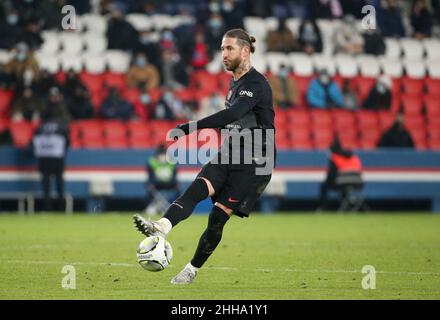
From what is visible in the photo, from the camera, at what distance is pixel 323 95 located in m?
25.3

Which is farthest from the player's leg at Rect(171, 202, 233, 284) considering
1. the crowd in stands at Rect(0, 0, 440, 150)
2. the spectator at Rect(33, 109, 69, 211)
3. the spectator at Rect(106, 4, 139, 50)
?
the spectator at Rect(106, 4, 139, 50)

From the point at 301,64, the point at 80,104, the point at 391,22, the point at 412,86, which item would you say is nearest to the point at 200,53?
the point at 301,64

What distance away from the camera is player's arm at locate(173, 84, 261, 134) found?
938 centimetres

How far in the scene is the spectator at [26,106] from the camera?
23.1 m

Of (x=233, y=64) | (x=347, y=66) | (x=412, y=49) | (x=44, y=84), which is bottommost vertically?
(x=233, y=64)

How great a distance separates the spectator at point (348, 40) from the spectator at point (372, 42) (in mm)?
165

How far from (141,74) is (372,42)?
21.3 feet

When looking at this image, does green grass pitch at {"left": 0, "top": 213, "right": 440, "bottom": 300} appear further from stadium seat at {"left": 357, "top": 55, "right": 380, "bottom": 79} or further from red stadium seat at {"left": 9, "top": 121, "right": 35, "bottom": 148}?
stadium seat at {"left": 357, "top": 55, "right": 380, "bottom": 79}

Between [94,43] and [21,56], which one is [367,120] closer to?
[94,43]

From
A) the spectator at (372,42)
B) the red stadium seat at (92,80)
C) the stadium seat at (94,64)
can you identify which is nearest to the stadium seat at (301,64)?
the spectator at (372,42)

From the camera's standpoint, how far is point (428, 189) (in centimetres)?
2448

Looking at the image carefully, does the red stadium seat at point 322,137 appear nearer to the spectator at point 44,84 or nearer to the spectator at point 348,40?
the spectator at point 348,40
